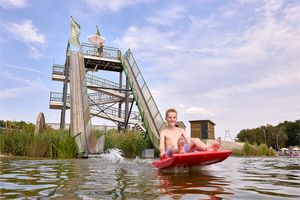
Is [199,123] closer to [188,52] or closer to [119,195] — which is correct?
[188,52]

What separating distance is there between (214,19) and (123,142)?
751 cm

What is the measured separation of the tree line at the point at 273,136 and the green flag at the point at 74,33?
3999cm

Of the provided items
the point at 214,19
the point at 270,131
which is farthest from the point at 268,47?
the point at 270,131

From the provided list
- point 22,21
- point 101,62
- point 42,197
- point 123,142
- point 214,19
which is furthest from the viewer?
point 101,62

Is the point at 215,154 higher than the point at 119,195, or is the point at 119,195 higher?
the point at 215,154

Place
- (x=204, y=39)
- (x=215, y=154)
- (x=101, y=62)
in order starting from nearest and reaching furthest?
(x=215, y=154) → (x=204, y=39) → (x=101, y=62)

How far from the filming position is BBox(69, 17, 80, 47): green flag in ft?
77.4

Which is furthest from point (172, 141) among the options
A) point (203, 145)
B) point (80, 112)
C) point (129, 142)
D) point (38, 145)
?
point (80, 112)

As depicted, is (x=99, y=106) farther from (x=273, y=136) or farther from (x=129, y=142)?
(x=273, y=136)

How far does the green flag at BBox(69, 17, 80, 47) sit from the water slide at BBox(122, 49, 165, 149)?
5.81 meters

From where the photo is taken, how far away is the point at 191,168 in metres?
5.30

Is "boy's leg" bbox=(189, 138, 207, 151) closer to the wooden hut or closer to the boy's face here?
the boy's face

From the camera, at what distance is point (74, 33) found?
80.2ft

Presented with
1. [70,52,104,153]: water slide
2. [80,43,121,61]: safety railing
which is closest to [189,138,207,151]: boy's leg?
[70,52,104,153]: water slide
